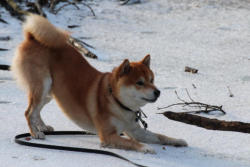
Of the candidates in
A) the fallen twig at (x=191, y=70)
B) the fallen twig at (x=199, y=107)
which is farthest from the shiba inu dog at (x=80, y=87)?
the fallen twig at (x=191, y=70)

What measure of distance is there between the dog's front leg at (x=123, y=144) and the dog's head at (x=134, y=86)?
0.96ft

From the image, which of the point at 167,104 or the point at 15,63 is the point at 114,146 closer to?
the point at 15,63

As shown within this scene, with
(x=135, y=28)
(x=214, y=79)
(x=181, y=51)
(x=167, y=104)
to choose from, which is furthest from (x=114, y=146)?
(x=135, y=28)

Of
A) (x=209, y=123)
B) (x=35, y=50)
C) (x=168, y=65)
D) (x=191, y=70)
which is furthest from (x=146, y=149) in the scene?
(x=168, y=65)

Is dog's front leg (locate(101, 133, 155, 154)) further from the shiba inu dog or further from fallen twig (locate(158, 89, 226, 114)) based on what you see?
fallen twig (locate(158, 89, 226, 114))

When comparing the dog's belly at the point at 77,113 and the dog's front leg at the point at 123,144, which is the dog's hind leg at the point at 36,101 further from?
the dog's front leg at the point at 123,144

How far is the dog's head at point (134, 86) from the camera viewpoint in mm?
3670

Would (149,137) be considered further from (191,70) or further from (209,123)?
(191,70)

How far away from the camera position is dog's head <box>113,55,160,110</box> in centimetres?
367

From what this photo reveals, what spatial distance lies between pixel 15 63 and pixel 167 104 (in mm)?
1979

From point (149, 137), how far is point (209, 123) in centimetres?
76

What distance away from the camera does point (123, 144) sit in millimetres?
3744

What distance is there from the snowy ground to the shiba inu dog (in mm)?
184

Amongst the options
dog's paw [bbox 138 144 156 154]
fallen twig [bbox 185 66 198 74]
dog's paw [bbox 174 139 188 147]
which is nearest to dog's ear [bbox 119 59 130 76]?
dog's paw [bbox 138 144 156 154]
